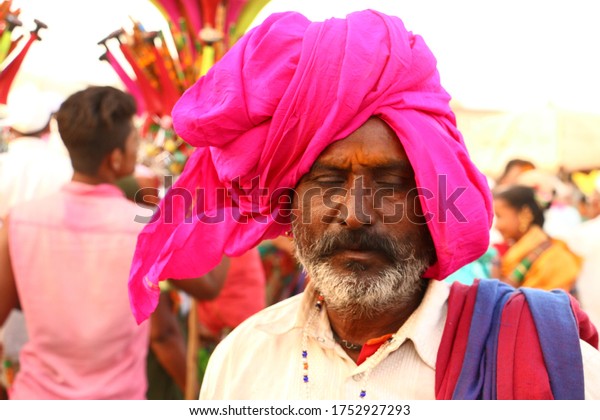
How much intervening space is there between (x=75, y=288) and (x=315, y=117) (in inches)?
71.0

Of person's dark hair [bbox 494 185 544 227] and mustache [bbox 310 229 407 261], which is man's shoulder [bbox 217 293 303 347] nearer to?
mustache [bbox 310 229 407 261]

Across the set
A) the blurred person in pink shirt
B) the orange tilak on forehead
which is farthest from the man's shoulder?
the blurred person in pink shirt

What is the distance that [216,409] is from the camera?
7.34ft

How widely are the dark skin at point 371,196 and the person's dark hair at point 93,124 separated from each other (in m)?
1.79

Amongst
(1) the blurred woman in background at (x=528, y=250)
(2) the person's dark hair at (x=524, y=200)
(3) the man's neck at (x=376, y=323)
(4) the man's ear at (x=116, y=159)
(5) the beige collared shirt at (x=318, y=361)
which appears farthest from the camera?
(2) the person's dark hair at (x=524, y=200)

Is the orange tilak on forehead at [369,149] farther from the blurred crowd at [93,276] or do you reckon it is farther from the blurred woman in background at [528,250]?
the blurred woman in background at [528,250]

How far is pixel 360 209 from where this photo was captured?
7.06ft

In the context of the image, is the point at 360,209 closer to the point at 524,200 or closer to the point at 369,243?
the point at 369,243

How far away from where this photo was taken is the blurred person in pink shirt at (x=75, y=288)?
3494mm

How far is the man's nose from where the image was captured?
214 cm

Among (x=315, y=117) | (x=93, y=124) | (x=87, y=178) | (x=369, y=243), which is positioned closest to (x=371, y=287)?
(x=369, y=243)

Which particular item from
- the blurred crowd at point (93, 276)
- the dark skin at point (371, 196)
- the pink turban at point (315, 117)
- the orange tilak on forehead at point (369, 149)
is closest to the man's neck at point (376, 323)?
the dark skin at point (371, 196)

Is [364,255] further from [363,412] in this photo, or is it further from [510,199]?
[510,199]

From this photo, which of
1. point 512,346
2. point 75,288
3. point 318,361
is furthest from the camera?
point 75,288
